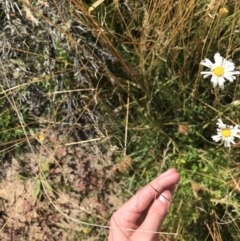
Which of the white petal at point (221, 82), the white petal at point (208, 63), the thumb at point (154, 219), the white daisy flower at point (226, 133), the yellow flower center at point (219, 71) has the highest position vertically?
the white petal at point (208, 63)

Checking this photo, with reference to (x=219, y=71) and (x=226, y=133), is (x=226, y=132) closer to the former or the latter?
(x=226, y=133)

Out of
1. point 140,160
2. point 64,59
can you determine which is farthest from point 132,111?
point 64,59

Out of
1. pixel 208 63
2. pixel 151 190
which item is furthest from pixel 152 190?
pixel 208 63

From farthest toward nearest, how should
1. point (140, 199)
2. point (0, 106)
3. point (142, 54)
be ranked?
1. point (0, 106)
2. point (142, 54)
3. point (140, 199)

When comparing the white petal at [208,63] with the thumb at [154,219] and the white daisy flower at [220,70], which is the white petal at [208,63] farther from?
the thumb at [154,219]

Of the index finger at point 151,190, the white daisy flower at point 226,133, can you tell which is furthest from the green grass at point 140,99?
the index finger at point 151,190

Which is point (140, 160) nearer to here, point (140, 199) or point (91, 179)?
point (91, 179)

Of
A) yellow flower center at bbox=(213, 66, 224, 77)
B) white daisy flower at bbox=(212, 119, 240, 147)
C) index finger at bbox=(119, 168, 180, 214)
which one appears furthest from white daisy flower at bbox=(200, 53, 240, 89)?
index finger at bbox=(119, 168, 180, 214)
